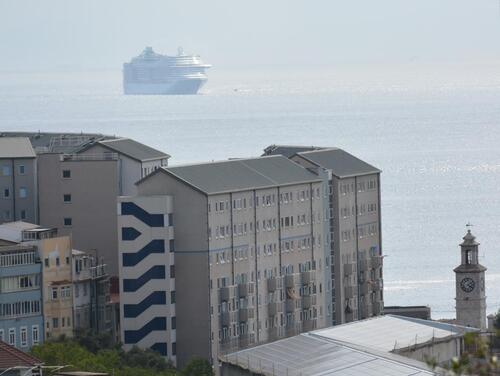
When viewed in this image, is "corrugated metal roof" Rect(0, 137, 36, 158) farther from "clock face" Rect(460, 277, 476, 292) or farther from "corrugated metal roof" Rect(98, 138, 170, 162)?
"clock face" Rect(460, 277, 476, 292)

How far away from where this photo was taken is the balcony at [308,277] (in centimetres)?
7100

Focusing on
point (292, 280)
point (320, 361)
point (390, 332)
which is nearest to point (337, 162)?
point (292, 280)

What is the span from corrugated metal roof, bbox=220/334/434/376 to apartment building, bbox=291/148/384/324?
2049 centimetres

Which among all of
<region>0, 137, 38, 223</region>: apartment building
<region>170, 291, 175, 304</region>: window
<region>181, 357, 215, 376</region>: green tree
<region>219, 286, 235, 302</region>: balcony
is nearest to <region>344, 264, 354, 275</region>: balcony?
<region>219, 286, 235, 302</region>: balcony

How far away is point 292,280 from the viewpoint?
70.2 metres

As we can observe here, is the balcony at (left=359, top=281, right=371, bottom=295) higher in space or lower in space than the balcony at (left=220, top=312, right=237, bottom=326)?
higher

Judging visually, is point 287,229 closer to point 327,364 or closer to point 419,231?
point 327,364

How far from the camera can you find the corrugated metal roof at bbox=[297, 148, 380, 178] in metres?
76.2

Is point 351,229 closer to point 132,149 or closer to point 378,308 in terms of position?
point 378,308

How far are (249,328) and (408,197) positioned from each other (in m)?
86.3

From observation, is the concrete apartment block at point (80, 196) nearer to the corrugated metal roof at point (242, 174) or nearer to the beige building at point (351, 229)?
the corrugated metal roof at point (242, 174)

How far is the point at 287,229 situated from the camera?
71.2m

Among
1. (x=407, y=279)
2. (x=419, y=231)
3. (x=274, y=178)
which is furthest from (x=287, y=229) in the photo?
(x=419, y=231)

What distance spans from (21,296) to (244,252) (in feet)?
29.9
